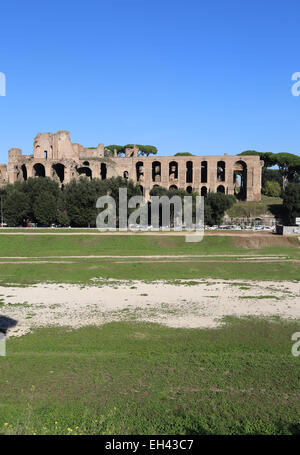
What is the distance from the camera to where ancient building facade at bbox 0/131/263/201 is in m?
69.4

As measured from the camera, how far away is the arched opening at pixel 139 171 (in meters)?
78.4

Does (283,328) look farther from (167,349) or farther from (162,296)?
(162,296)

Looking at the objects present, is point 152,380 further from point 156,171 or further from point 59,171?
point 156,171

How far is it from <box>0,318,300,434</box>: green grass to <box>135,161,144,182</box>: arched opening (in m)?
67.4

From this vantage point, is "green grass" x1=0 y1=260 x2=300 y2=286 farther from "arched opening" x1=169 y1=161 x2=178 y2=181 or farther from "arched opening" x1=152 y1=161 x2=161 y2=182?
"arched opening" x1=169 y1=161 x2=178 y2=181

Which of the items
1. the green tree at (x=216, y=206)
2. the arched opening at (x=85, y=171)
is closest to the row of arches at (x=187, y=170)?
the arched opening at (x=85, y=171)

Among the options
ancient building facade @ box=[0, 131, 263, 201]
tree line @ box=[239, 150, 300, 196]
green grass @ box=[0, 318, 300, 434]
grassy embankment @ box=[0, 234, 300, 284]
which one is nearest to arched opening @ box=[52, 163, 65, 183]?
ancient building facade @ box=[0, 131, 263, 201]

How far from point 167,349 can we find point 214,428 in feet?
12.9

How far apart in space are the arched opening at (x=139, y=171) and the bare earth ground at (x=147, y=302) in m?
58.9

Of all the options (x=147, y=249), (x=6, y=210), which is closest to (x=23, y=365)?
(x=147, y=249)

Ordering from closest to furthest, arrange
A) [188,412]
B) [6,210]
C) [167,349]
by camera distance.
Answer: [188,412] < [167,349] < [6,210]

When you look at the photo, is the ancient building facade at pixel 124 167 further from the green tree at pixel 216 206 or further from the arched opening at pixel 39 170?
A: the green tree at pixel 216 206
